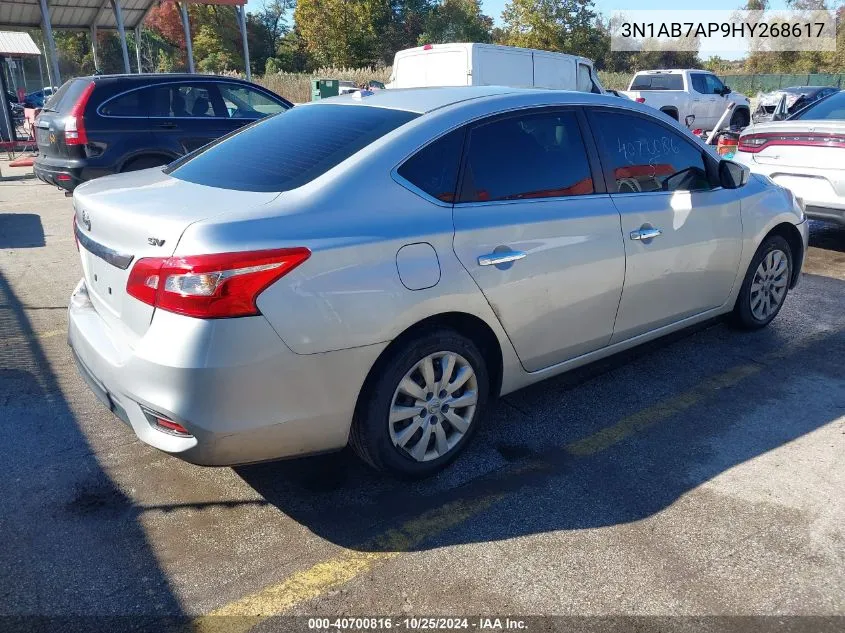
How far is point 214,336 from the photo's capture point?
2469mm

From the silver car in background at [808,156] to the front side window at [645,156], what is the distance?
2.86 m

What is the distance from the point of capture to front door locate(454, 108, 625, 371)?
319 cm

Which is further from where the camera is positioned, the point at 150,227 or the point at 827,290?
the point at 827,290

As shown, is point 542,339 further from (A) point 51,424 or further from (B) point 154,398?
(A) point 51,424

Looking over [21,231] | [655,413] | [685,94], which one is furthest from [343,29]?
[655,413]

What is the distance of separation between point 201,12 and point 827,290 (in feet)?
183

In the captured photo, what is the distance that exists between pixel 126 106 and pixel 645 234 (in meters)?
6.90

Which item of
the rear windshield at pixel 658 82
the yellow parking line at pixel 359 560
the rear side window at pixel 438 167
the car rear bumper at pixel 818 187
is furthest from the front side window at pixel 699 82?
the rear side window at pixel 438 167

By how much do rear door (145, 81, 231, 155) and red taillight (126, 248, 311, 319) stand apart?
6.47 metres

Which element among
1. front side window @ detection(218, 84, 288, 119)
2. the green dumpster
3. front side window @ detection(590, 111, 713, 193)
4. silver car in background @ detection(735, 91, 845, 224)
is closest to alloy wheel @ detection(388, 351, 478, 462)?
front side window @ detection(590, 111, 713, 193)

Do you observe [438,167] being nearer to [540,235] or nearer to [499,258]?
[499,258]

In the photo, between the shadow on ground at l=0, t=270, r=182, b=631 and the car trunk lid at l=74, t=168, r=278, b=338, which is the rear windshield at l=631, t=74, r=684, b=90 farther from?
the shadow on ground at l=0, t=270, r=182, b=631

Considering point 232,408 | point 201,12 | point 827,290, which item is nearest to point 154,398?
point 232,408

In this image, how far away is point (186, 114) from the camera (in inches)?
346
